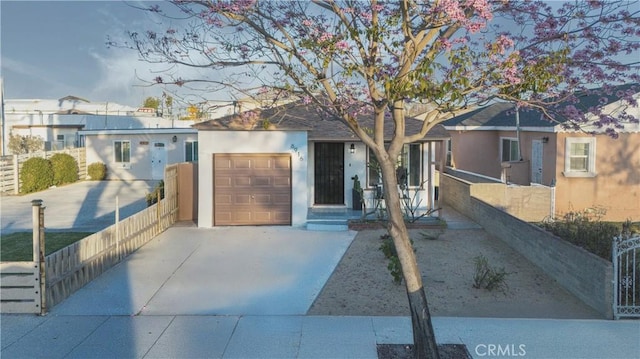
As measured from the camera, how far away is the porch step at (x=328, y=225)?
574 inches

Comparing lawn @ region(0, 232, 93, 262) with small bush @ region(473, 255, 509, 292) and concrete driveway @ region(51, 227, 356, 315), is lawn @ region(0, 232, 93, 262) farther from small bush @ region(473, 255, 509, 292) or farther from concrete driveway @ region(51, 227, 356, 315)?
small bush @ region(473, 255, 509, 292)

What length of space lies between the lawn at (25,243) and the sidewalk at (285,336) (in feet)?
14.0

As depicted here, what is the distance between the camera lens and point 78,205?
776 inches

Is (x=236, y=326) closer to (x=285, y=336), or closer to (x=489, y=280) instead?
(x=285, y=336)

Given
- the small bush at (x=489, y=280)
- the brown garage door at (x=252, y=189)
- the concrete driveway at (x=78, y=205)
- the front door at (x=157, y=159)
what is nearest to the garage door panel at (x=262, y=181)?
the brown garage door at (x=252, y=189)

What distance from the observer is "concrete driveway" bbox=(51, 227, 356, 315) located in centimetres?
786

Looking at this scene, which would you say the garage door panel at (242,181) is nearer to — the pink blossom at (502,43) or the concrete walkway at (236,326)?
the concrete walkway at (236,326)

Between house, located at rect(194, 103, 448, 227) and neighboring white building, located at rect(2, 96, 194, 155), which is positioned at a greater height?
neighboring white building, located at rect(2, 96, 194, 155)

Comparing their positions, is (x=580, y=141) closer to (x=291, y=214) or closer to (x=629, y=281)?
(x=291, y=214)

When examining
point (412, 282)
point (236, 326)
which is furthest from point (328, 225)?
point (412, 282)

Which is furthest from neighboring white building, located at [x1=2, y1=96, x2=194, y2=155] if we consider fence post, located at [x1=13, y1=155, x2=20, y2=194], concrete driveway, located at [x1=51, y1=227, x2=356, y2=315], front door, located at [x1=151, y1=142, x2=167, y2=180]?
A: concrete driveway, located at [x1=51, y1=227, x2=356, y2=315]

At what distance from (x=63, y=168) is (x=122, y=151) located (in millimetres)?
3900

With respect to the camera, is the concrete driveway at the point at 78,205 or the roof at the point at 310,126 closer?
the roof at the point at 310,126

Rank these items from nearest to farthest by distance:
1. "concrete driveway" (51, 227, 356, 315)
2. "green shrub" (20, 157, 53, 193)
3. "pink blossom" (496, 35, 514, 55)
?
"pink blossom" (496, 35, 514, 55), "concrete driveway" (51, 227, 356, 315), "green shrub" (20, 157, 53, 193)
